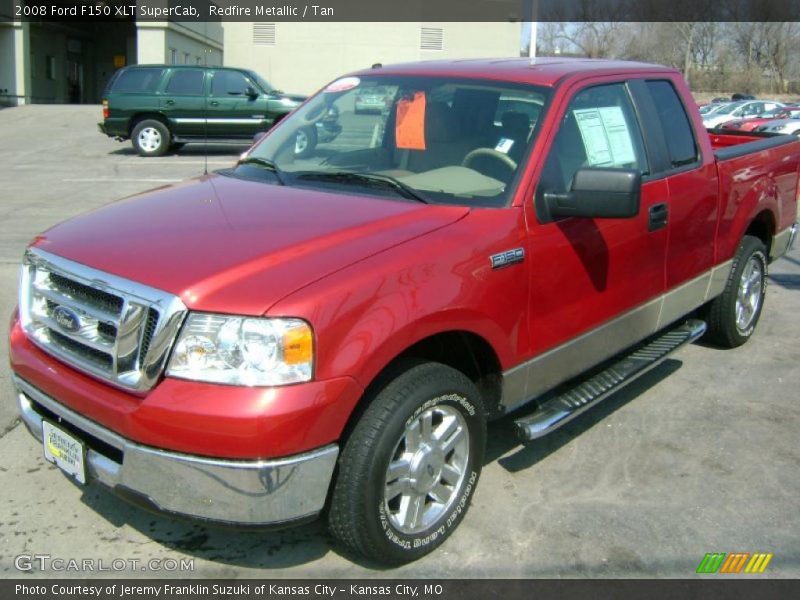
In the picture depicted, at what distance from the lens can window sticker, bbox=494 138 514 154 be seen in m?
3.70

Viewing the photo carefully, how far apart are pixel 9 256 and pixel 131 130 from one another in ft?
34.5

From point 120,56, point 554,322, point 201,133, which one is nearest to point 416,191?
point 554,322

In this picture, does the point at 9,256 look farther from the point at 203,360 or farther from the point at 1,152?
the point at 1,152

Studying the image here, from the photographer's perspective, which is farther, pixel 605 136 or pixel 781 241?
pixel 781 241

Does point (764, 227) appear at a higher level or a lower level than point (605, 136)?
lower

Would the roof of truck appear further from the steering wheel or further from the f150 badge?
the f150 badge

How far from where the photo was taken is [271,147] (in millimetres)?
4332

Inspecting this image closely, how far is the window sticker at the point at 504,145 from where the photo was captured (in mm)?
3697

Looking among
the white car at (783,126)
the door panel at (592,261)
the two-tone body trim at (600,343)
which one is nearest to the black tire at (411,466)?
the two-tone body trim at (600,343)

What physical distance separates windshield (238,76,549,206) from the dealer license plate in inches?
59.0

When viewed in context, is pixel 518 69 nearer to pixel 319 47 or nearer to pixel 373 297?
pixel 373 297

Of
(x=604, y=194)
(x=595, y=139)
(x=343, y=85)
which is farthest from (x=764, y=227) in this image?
(x=343, y=85)

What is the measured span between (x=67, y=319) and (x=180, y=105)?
15.5 metres

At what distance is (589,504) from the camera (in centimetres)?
373
